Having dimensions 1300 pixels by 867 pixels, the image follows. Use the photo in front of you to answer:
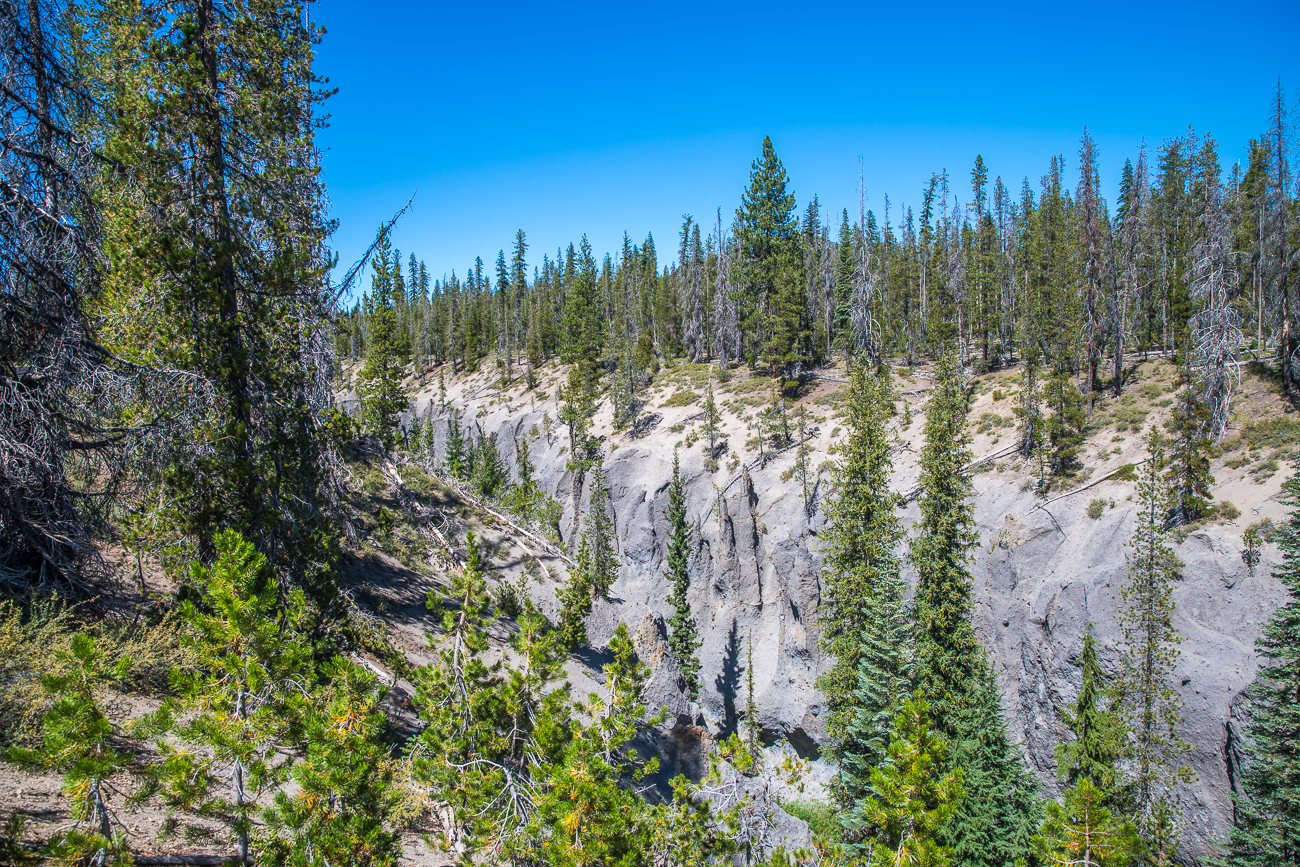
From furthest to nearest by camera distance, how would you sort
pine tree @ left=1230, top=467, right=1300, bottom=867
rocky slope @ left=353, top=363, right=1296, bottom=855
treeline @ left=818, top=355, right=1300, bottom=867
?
rocky slope @ left=353, top=363, right=1296, bottom=855
treeline @ left=818, top=355, right=1300, bottom=867
pine tree @ left=1230, top=467, right=1300, bottom=867

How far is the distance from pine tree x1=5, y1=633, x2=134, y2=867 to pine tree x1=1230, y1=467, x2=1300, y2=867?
22338 mm

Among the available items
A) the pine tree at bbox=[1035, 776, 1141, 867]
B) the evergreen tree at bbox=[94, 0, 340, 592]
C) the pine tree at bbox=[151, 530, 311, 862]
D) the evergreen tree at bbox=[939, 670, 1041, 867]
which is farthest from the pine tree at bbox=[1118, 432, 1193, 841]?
the evergreen tree at bbox=[94, 0, 340, 592]

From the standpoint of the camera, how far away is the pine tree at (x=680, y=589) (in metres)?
35.0

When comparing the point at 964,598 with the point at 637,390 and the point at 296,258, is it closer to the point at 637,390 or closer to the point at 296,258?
the point at 296,258

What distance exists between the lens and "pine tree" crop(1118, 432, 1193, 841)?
62.8ft

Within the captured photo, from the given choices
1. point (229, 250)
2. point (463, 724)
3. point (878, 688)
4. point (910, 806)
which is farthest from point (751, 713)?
point (229, 250)

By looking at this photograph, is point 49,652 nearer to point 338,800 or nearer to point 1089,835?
point 338,800

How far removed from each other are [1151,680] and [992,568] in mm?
8156

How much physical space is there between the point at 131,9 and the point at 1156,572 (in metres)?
31.9

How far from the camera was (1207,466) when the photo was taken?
23.2m

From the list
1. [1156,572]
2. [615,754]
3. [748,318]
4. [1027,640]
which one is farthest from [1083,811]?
[748,318]

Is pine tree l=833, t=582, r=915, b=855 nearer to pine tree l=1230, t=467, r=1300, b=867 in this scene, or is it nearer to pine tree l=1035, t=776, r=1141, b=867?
pine tree l=1230, t=467, r=1300, b=867

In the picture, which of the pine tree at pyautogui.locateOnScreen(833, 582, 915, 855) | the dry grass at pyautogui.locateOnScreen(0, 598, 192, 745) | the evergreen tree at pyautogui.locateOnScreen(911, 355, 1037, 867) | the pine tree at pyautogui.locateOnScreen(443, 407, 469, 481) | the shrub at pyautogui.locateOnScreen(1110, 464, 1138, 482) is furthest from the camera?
the pine tree at pyautogui.locateOnScreen(443, 407, 469, 481)

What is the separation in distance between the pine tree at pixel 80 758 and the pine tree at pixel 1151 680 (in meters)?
25.5
